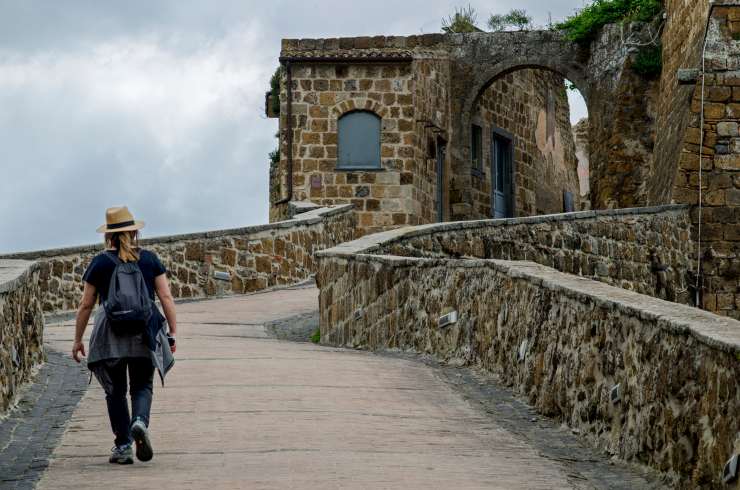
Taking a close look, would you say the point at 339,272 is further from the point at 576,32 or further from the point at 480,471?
the point at 576,32

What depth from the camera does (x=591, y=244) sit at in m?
21.5

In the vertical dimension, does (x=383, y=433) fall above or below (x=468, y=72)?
below

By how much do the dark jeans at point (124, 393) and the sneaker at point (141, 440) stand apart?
3.6 inches

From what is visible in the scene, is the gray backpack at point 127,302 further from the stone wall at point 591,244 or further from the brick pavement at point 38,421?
the stone wall at point 591,244

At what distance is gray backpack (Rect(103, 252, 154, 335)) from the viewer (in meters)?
8.11

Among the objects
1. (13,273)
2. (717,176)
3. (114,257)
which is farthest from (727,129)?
(114,257)

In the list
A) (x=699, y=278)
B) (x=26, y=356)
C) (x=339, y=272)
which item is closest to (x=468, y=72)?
(x=699, y=278)

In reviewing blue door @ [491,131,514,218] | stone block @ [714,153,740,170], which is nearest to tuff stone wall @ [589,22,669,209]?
blue door @ [491,131,514,218]

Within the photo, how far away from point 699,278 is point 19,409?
1568 cm

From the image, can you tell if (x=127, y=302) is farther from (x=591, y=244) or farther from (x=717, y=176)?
(x=717, y=176)

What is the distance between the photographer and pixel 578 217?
834 inches

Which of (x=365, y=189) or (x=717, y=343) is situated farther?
(x=365, y=189)

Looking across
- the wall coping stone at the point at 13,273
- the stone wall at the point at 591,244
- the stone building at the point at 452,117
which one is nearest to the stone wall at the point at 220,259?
the stone wall at the point at 591,244

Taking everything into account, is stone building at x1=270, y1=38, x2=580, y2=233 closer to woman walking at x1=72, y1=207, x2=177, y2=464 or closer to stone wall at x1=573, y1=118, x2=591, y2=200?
stone wall at x1=573, y1=118, x2=591, y2=200
